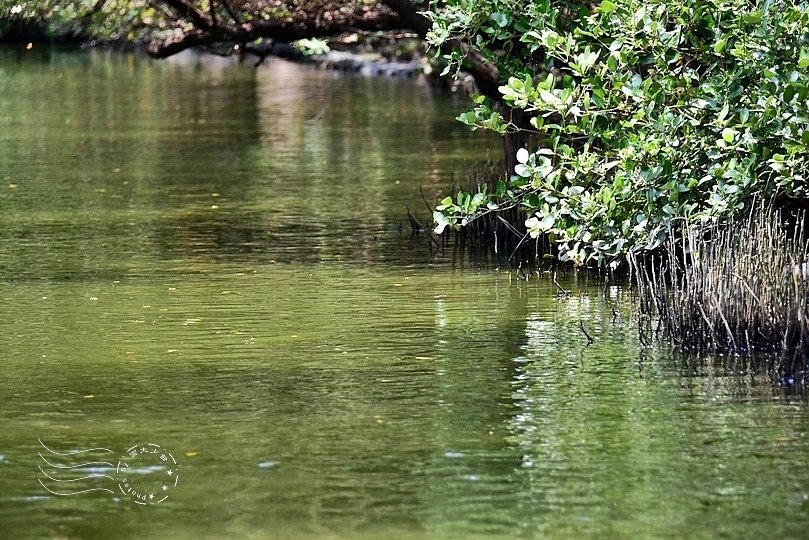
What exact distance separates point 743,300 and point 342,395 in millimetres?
2500

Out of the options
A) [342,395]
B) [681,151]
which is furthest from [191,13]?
[342,395]

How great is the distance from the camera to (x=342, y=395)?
8.62 meters

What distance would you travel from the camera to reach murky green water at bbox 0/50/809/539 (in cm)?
665

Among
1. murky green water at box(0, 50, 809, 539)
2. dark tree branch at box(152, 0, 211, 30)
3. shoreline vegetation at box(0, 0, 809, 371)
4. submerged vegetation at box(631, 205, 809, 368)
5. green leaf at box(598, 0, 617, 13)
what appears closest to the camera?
murky green water at box(0, 50, 809, 539)

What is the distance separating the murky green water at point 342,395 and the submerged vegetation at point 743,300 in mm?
320

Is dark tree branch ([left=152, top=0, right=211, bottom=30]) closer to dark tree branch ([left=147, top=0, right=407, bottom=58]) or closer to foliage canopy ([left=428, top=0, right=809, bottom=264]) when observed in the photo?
dark tree branch ([left=147, top=0, right=407, bottom=58])

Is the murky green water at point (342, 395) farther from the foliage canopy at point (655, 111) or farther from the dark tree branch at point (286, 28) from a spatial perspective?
the dark tree branch at point (286, 28)

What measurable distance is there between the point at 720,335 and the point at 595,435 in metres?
2.19

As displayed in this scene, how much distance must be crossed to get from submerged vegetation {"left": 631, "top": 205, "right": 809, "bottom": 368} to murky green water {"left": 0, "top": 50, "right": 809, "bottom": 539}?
32 cm

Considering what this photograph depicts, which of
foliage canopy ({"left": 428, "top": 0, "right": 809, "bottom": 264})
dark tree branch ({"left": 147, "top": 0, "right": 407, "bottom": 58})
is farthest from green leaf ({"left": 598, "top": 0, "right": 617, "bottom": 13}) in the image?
dark tree branch ({"left": 147, "top": 0, "right": 407, "bottom": 58})

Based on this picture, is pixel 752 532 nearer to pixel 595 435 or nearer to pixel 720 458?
pixel 720 458

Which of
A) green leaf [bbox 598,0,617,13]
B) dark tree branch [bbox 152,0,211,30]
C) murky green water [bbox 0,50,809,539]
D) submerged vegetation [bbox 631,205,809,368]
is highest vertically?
dark tree branch [bbox 152,0,211,30]

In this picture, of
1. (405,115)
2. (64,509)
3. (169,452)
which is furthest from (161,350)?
(405,115)

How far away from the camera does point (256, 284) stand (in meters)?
12.3
